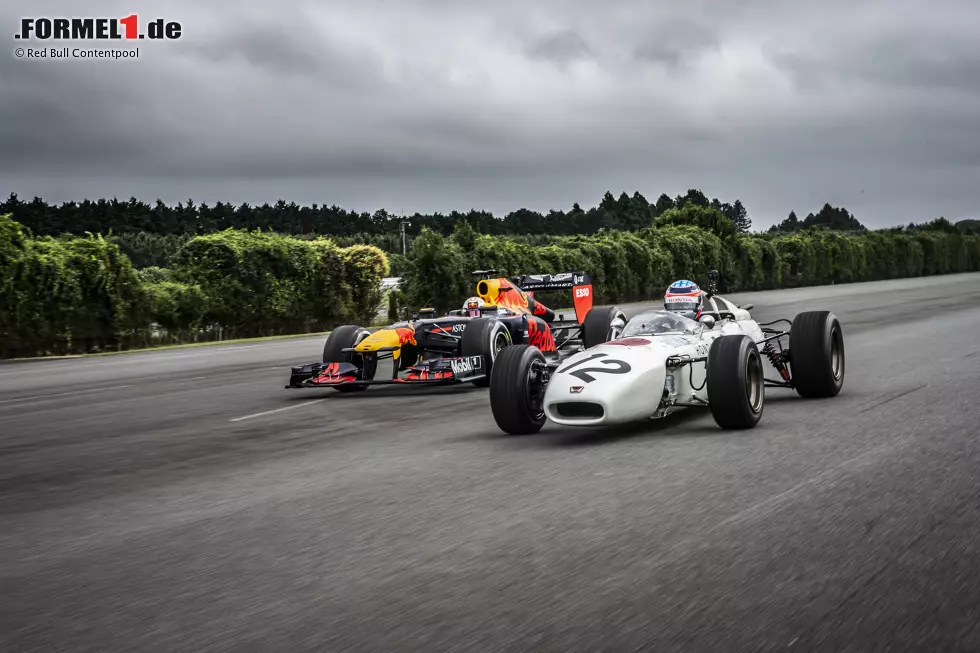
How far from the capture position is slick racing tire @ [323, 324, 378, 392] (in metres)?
13.8

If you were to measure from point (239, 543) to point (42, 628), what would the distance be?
1.44m

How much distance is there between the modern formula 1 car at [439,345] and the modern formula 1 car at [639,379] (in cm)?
246

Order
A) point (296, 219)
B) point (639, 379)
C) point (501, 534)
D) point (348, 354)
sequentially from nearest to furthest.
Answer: point (501, 534) → point (639, 379) → point (348, 354) → point (296, 219)

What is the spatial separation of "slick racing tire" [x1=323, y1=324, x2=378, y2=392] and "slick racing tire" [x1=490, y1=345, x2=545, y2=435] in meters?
4.82

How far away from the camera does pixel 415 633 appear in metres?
3.94

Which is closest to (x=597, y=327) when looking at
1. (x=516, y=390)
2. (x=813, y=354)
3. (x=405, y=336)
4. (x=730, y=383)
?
(x=405, y=336)

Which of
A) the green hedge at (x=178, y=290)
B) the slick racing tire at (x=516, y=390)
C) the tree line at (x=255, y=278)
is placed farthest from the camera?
the tree line at (x=255, y=278)

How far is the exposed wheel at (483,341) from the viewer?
13.7 meters

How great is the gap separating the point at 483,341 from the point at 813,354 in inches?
182

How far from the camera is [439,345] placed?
46.9ft

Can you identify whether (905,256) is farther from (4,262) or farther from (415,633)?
(415,633)

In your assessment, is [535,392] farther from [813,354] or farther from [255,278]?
[255,278]

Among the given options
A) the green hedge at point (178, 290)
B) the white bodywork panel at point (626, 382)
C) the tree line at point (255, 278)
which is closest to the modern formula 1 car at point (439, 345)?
the tree line at point (255, 278)

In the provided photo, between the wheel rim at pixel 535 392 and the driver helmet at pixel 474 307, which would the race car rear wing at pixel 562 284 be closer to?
the driver helmet at pixel 474 307
